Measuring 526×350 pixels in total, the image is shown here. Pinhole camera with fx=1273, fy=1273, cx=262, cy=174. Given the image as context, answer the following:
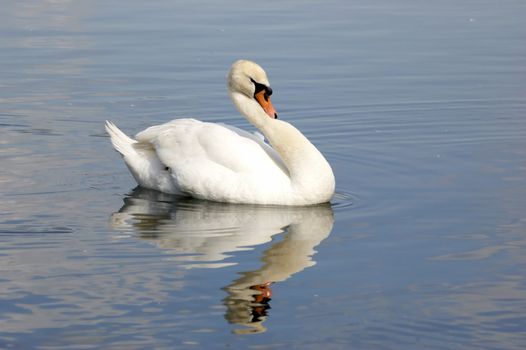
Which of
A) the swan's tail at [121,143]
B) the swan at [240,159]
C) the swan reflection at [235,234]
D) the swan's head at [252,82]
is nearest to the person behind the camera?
the swan reflection at [235,234]

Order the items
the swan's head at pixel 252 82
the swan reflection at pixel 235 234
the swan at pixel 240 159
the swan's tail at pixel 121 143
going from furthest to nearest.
Answer: the swan's tail at pixel 121 143 < the swan's head at pixel 252 82 < the swan at pixel 240 159 < the swan reflection at pixel 235 234

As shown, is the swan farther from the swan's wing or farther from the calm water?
the calm water

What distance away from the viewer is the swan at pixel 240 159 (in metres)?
11.4

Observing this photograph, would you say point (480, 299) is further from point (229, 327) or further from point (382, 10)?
point (382, 10)

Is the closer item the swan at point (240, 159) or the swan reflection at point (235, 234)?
the swan reflection at point (235, 234)

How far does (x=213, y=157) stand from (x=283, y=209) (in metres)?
0.87

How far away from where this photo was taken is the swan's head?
1200 cm

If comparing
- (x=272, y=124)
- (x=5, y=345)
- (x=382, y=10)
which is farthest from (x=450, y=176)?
(x=382, y=10)

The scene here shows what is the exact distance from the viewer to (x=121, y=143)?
12.7 m

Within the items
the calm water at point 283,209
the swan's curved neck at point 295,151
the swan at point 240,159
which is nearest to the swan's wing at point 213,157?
the swan at point 240,159

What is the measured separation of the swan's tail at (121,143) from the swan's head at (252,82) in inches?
49.7

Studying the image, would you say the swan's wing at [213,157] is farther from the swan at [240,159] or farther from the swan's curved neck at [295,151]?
the swan's curved neck at [295,151]

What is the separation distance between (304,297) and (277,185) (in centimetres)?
293

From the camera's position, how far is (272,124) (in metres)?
12.1
